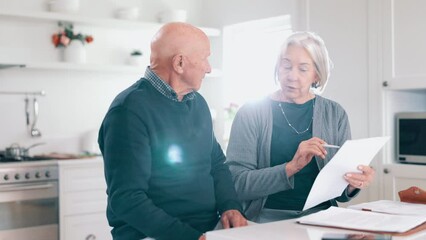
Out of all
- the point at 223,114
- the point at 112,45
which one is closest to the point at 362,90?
the point at 223,114

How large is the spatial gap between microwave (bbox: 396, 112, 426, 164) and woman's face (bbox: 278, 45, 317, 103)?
1.51 meters

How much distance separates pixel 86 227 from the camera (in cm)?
429

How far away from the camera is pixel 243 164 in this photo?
86.6 inches

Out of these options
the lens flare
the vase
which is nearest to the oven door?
the vase

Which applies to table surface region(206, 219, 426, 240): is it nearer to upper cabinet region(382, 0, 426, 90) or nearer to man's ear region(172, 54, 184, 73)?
man's ear region(172, 54, 184, 73)

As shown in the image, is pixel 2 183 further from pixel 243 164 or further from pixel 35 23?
pixel 243 164

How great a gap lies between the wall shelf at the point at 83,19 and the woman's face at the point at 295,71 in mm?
2653

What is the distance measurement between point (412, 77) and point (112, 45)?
2461 mm

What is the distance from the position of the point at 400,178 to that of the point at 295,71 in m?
1.64

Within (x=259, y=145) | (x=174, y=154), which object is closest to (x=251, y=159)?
(x=259, y=145)

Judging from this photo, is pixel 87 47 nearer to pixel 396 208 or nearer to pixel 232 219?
pixel 232 219

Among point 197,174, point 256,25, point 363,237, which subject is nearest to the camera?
point 363,237

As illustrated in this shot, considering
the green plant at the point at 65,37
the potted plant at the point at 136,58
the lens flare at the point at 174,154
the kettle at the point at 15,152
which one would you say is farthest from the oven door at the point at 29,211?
the lens flare at the point at 174,154

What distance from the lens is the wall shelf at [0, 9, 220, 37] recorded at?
14.4 feet
